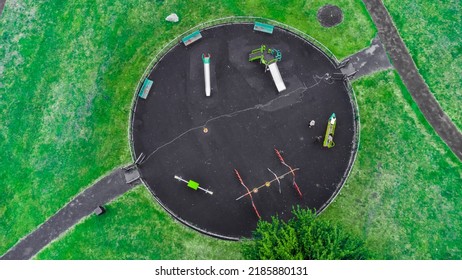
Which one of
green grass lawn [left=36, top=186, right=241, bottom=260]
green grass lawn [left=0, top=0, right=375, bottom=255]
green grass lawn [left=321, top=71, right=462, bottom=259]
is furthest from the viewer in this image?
green grass lawn [left=0, top=0, right=375, bottom=255]

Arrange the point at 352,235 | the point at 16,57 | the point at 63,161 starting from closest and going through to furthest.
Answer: the point at 352,235, the point at 63,161, the point at 16,57

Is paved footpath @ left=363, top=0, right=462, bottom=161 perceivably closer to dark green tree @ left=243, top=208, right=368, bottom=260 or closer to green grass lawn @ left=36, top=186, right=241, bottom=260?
dark green tree @ left=243, top=208, right=368, bottom=260

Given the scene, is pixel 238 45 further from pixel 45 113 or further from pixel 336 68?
pixel 45 113

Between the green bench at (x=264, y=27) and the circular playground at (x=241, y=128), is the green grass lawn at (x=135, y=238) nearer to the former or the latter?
the circular playground at (x=241, y=128)

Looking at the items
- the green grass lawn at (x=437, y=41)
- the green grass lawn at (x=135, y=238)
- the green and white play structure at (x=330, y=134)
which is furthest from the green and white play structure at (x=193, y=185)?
the green grass lawn at (x=437, y=41)

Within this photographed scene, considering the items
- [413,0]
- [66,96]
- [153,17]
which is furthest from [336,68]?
[66,96]

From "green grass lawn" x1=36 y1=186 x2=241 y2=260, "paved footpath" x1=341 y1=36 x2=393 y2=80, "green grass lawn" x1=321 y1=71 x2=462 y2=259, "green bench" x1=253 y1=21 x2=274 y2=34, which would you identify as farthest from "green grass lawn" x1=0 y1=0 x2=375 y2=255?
"green grass lawn" x1=321 y1=71 x2=462 y2=259
